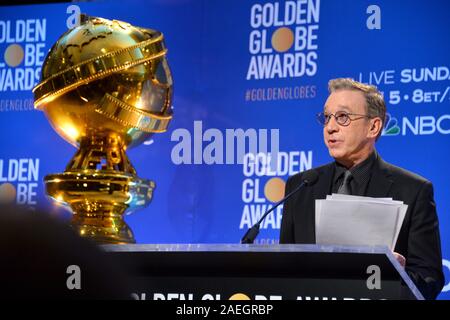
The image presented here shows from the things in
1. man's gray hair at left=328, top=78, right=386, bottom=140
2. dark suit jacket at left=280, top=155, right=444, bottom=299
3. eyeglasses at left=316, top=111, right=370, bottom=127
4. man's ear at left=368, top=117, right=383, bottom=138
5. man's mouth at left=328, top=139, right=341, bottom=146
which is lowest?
dark suit jacket at left=280, top=155, right=444, bottom=299

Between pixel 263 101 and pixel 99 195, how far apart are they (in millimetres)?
1465

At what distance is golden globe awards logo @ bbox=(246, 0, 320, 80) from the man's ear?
852mm

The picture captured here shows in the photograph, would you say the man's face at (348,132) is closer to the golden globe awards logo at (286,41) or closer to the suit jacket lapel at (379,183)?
the suit jacket lapel at (379,183)

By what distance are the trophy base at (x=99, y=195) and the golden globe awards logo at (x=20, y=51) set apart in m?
1.74

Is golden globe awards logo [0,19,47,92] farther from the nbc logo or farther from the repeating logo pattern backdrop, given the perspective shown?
the nbc logo

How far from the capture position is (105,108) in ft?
8.40

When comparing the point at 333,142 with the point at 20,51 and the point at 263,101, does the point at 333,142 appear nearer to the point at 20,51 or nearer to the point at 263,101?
the point at 263,101

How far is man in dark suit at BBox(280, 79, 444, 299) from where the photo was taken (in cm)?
270

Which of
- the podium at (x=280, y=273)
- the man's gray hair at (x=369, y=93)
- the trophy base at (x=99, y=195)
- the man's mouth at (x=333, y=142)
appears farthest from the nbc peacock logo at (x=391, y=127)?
the podium at (x=280, y=273)

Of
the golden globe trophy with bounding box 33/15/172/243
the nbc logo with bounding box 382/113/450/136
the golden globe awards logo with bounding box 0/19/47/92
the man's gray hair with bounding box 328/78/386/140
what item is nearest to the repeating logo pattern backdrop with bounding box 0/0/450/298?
the nbc logo with bounding box 382/113/450/136

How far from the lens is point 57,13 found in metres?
4.21

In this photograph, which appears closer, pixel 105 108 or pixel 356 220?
pixel 356 220

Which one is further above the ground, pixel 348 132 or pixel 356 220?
pixel 348 132

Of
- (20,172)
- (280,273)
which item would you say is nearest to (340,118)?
(280,273)
